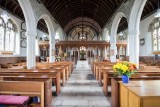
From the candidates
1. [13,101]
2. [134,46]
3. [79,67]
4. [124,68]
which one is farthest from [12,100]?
[79,67]

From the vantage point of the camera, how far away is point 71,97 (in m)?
5.51

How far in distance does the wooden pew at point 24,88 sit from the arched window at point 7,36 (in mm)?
9608

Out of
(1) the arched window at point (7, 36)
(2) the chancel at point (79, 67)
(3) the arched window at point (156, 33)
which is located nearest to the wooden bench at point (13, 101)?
(2) the chancel at point (79, 67)

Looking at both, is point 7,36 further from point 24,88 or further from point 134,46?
point 24,88

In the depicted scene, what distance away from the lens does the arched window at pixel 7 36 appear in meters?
12.8

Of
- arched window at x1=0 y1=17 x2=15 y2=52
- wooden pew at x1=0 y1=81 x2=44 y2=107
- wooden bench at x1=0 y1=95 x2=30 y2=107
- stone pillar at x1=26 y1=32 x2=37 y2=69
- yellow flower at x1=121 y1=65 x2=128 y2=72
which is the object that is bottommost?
wooden bench at x1=0 y1=95 x2=30 y2=107

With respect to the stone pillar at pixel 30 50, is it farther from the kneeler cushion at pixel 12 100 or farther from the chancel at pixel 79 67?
the kneeler cushion at pixel 12 100

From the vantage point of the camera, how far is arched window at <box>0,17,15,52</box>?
12.8 metres

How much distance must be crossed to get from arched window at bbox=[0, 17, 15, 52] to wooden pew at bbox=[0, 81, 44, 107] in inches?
378

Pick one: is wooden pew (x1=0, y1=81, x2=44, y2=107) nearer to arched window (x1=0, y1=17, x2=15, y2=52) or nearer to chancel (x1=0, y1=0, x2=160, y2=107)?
chancel (x1=0, y1=0, x2=160, y2=107)

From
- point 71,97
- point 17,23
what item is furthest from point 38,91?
point 17,23

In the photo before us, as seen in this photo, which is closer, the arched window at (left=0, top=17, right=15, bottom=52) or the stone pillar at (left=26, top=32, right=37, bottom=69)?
the stone pillar at (left=26, top=32, right=37, bottom=69)

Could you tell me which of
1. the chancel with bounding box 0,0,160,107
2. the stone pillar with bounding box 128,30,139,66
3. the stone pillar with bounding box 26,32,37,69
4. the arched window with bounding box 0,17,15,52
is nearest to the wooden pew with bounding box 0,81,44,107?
the chancel with bounding box 0,0,160,107

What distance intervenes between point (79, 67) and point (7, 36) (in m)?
6.95
